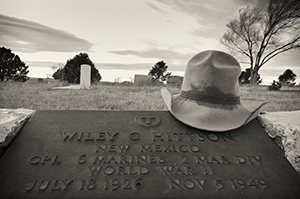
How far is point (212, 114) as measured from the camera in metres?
1.90

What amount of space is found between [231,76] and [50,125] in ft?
5.79

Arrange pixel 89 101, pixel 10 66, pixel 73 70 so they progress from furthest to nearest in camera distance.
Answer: pixel 10 66 → pixel 73 70 → pixel 89 101

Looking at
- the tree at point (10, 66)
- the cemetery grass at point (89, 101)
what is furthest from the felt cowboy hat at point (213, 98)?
the tree at point (10, 66)

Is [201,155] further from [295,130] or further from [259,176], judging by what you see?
[295,130]

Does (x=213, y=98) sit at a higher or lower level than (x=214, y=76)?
lower

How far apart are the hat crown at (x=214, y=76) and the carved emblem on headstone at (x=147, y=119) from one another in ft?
1.42

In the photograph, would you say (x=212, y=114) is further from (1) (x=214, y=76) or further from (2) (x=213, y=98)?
(1) (x=214, y=76)

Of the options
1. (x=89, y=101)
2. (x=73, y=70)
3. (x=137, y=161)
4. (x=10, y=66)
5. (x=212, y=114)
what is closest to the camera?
(x=137, y=161)

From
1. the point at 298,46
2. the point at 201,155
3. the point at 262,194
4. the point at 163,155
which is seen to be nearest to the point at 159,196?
the point at 163,155

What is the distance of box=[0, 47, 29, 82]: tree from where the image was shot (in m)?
26.6

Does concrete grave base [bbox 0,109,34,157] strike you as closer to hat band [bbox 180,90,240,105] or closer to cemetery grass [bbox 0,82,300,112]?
hat band [bbox 180,90,240,105]

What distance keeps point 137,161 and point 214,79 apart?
100cm

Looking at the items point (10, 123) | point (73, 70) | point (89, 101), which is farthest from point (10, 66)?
point (10, 123)

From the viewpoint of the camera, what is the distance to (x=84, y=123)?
2.04 metres
